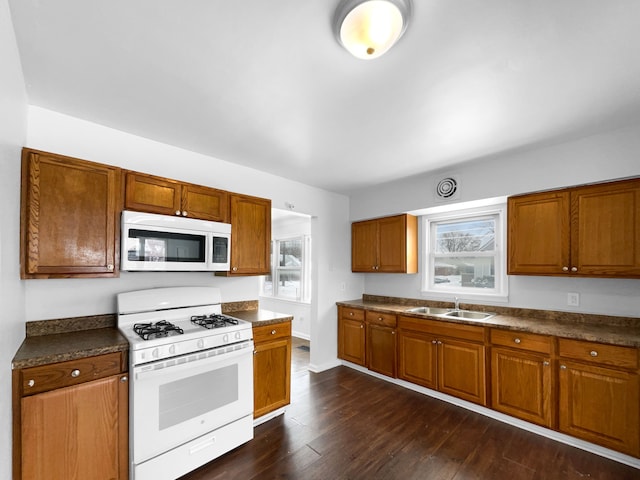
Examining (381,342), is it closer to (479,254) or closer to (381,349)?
(381,349)

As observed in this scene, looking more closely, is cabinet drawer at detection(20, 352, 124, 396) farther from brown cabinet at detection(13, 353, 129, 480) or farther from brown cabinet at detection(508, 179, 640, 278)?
brown cabinet at detection(508, 179, 640, 278)

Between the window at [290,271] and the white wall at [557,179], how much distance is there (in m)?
2.59

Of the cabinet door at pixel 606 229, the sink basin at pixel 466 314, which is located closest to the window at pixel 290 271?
the sink basin at pixel 466 314

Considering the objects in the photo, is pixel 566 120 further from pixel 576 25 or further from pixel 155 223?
pixel 155 223

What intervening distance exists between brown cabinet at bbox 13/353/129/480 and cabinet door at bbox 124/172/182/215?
3.54ft

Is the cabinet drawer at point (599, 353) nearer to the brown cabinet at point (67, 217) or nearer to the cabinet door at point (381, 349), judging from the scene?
the cabinet door at point (381, 349)

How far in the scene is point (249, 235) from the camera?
9.54 feet

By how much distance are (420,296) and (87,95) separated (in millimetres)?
3904

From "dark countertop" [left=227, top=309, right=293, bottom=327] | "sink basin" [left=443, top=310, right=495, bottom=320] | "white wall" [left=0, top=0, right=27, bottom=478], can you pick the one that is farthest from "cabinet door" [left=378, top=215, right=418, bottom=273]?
"white wall" [left=0, top=0, right=27, bottom=478]

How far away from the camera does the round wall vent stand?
329cm

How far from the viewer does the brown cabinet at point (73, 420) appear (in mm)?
1489

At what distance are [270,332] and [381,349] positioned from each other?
1647 mm

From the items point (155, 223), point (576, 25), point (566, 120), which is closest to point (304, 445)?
point (155, 223)

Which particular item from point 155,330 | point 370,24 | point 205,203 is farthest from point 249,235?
point 370,24
